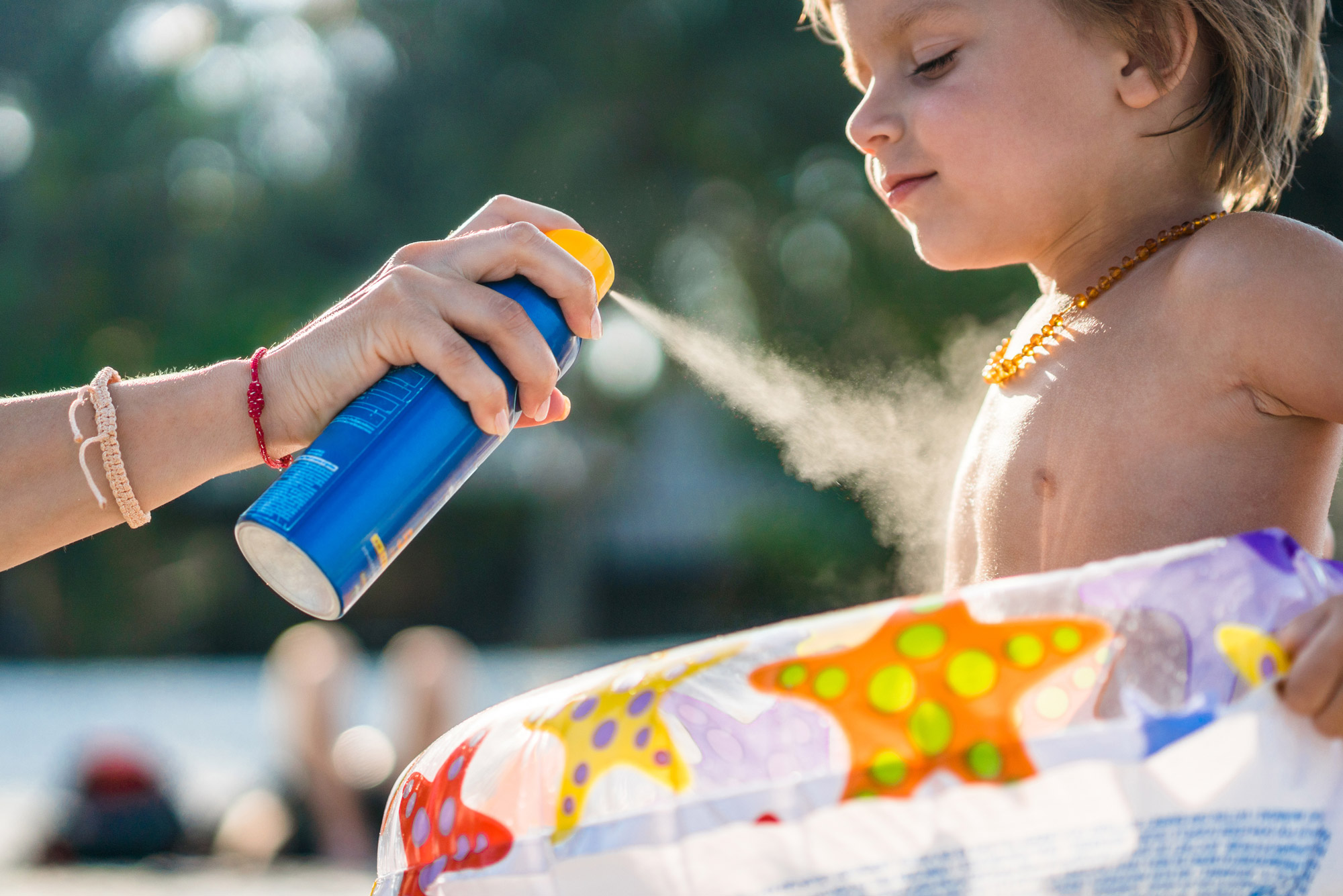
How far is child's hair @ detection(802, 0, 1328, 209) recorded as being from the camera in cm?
129

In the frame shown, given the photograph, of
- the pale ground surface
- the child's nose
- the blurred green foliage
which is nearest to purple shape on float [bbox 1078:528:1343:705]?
the child's nose

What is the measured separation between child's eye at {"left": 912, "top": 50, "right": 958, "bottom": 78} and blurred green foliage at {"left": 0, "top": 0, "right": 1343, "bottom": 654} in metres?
5.86

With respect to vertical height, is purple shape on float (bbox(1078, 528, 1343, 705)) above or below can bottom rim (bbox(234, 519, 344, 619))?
below

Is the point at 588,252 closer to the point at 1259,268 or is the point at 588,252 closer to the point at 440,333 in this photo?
the point at 440,333

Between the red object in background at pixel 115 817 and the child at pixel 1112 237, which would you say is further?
the red object in background at pixel 115 817

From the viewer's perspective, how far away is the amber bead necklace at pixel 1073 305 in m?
1.23

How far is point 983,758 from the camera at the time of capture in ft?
2.45

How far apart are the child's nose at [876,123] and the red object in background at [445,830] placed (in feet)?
2.89

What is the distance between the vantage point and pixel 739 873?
0.77 metres

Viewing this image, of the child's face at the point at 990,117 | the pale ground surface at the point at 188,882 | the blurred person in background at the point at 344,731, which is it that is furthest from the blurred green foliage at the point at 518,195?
the child's face at the point at 990,117

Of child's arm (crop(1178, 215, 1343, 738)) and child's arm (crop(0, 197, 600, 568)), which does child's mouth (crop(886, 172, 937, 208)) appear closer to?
child's arm (crop(1178, 215, 1343, 738))

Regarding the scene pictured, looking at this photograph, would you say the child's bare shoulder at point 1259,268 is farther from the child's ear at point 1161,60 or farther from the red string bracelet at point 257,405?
the red string bracelet at point 257,405

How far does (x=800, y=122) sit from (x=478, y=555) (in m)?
6.72

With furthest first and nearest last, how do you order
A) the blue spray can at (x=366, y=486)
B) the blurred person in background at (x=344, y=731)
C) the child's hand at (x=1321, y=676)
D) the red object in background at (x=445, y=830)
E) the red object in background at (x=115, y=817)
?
the red object in background at (x=115, y=817) < the blurred person in background at (x=344, y=731) < the blue spray can at (x=366, y=486) < the red object in background at (x=445, y=830) < the child's hand at (x=1321, y=676)
